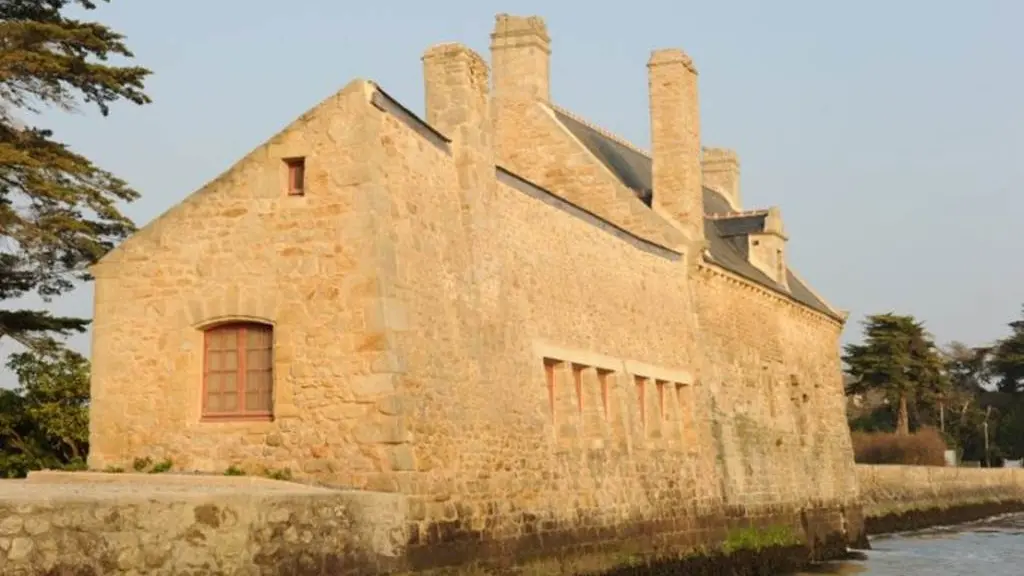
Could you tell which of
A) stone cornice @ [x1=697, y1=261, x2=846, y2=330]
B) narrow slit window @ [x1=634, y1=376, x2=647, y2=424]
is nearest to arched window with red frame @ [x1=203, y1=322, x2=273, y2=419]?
narrow slit window @ [x1=634, y1=376, x2=647, y2=424]

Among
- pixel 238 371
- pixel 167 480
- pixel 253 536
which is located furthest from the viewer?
pixel 238 371

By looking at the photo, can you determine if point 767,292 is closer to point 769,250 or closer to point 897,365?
point 769,250

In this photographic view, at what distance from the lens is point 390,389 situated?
13695 mm

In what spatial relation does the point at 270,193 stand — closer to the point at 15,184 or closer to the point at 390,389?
the point at 390,389

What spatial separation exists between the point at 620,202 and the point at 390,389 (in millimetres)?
11666

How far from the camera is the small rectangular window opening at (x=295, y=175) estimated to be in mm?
14594

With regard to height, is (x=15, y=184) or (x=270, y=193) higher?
(x=15, y=184)

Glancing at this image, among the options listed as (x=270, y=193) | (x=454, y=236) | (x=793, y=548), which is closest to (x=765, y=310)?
(x=793, y=548)

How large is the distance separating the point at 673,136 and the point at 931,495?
86.2ft

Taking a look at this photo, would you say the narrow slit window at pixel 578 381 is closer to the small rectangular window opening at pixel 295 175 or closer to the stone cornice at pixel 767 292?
the stone cornice at pixel 767 292

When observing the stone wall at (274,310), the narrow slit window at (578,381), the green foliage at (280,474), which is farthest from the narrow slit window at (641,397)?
the green foliage at (280,474)

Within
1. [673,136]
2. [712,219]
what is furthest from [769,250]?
[673,136]

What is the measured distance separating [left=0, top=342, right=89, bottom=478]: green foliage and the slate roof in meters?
10.4

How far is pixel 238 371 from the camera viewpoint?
1477 cm
